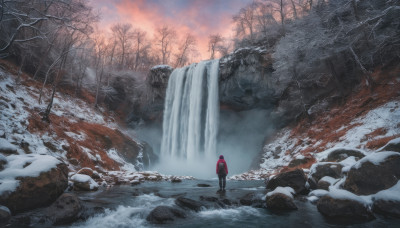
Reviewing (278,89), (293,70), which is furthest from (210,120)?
(293,70)

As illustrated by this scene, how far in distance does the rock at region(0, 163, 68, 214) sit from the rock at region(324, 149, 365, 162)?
1141 cm

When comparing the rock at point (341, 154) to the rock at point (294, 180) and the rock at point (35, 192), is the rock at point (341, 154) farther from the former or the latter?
the rock at point (35, 192)

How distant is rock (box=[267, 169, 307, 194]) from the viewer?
8.31 metres

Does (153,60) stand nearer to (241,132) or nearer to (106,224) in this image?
(241,132)

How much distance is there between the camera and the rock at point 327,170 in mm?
7941

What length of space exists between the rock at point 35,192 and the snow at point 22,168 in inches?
4.6

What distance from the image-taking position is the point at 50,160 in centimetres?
660

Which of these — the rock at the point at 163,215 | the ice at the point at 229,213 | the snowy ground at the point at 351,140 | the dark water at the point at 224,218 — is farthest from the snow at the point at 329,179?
the rock at the point at 163,215

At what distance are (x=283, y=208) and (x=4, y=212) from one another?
7447 millimetres

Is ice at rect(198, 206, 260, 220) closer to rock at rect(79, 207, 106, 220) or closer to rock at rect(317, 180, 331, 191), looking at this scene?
rock at rect(79, 207, 106, 220)

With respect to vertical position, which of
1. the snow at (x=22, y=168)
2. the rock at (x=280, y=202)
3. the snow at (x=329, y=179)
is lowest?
the rock at (x=280, y=202)

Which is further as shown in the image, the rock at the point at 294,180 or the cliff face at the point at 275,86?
the cliff face at the point at 275,86

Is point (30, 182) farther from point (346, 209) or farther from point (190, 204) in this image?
point (346, 209)

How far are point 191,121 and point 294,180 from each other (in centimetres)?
1845
